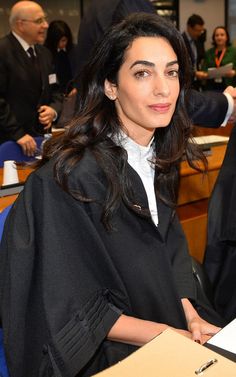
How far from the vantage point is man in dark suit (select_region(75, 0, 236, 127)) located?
5.82 ft

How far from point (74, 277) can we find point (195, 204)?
150 centimetres

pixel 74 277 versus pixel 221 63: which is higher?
pixel 221 63

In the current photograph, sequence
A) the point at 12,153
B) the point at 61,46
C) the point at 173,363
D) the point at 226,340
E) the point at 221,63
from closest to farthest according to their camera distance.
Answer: the point at 173,363, the point at 226,340, the point at 12,153, the point at 61,46, the point at 221,63

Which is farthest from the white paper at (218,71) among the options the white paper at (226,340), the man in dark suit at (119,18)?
the white paper at (226,340)

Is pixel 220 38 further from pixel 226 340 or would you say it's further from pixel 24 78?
pixel 226 340

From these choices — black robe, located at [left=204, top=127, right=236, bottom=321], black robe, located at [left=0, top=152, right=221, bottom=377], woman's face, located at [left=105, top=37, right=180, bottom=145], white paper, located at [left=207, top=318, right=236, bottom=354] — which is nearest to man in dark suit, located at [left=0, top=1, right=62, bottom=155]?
black robe, located at [left=204, top=127, right=236, bottom=321]

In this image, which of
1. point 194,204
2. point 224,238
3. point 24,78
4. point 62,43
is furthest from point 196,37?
point 224,238

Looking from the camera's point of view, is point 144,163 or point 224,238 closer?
point 144,163

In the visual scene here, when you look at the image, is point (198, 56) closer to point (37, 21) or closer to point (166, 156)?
point (37, 21)

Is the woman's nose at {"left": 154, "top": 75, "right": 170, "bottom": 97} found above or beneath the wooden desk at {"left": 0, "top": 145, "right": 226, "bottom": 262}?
above

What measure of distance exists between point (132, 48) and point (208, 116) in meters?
0.72

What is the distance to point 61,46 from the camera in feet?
15.1

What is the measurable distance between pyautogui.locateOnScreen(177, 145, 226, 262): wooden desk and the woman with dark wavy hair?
0.99 m

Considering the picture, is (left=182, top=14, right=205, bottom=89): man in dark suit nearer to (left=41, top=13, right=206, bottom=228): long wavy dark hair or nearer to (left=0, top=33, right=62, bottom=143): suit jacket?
(left=0, top=33, right=62, bottom=143): suit jacket
